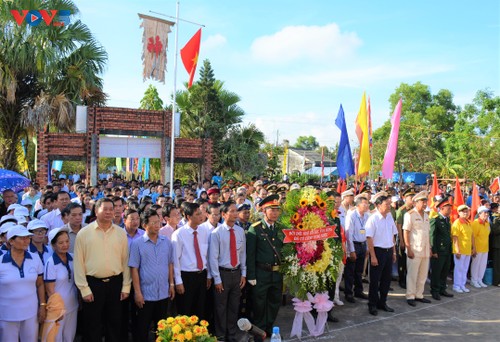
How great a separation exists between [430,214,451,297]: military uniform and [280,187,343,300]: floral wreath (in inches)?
114

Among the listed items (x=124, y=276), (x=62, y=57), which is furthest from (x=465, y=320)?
(x=62, y=57)

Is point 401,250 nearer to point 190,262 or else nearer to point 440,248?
point 440,248

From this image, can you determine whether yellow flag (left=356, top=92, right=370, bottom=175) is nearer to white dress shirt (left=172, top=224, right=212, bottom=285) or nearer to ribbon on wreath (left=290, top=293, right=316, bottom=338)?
ribbon on wreath (left=290, top=293, right=316, bottom=338)

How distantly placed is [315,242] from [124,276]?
2269 millimetres

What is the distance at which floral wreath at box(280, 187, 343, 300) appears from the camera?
5.35 metres

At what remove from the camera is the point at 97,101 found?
17.5 m

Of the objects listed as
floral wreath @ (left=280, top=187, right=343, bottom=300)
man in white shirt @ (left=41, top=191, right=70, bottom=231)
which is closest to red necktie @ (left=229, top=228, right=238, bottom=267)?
floral wreath @ (left=280, top=187, right=343, bottom=300)

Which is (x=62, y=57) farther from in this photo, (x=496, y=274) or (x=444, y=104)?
(x=444, y=104)

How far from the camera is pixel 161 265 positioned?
4.74m

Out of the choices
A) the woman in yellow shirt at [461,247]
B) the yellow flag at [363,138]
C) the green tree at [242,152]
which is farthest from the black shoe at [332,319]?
the green tree at [242,152]

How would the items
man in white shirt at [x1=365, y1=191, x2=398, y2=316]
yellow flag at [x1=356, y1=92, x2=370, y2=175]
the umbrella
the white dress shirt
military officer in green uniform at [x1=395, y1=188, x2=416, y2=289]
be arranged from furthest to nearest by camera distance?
1. yellow flag at [x1=356, y1=92, x2=370, y2=175]
2. the umbrella
3. military officer in green uniform at [x1=395, y1=188, x2=416, y2=289]
4. man in white shirt at [x1=365, y1=191, x2=398, y2=316]
5. the white dress shirt

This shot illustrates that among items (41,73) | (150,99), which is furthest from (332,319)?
(150,99)

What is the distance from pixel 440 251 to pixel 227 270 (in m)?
4.28

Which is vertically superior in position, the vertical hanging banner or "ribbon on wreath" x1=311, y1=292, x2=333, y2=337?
the vertical hanging banner
